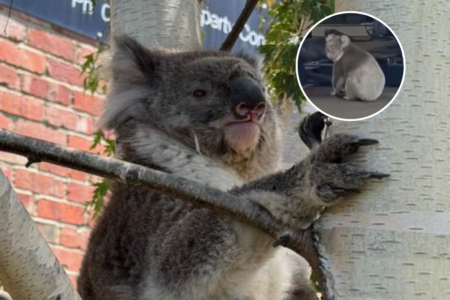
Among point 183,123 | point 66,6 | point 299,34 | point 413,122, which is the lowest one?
point 66,6

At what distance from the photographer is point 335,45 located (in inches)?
69.6

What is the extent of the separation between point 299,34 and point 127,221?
82 cm

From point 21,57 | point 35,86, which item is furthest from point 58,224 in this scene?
point 21,57

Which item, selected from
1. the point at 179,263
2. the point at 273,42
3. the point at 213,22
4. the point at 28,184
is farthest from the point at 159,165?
the point at 213,22

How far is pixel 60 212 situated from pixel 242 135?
2.60 m

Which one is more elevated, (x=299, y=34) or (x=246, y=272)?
(x=299, y=34)

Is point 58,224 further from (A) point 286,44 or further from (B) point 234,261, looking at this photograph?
(B) point 234,261

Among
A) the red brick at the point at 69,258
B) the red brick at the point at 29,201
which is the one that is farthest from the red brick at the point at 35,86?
the red brick at the point at 69,258

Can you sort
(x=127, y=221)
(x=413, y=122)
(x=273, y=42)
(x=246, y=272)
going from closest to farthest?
(x=413, y=122) < (x=246, y=272) < (x=127, y=221) < (x=273, y=42)

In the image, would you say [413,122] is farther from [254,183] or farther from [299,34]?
[299,34]

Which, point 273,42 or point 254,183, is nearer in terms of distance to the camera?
point 254,183

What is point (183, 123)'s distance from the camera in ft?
10.0

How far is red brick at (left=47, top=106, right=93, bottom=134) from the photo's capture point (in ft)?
17.4

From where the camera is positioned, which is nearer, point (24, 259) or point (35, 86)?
point (24, 259)
